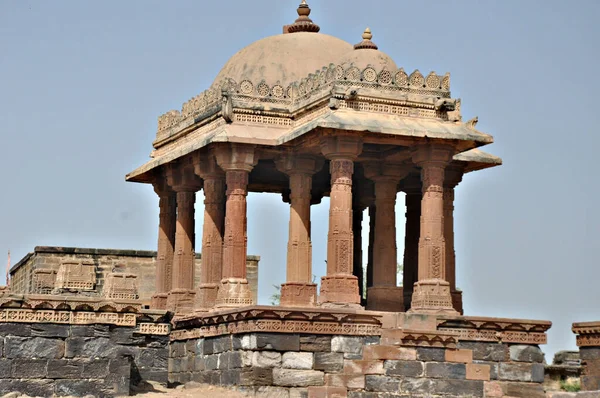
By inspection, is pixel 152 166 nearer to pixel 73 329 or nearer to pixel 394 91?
pixel 394 91

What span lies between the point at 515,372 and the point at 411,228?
6347 millimetres

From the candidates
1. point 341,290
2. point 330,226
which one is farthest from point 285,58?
point 341,290

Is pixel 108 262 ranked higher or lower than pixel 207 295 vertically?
higher

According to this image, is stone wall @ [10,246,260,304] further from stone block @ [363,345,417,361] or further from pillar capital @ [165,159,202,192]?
stone block @ [363,345,417,361]

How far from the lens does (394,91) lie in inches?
993

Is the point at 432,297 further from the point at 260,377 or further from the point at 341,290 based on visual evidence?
the point at 260,377

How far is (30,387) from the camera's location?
19.4m

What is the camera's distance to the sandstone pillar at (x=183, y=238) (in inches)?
1133

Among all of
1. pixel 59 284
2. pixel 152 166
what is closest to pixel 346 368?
pixel 152 166

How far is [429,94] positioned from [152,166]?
7.13 metres

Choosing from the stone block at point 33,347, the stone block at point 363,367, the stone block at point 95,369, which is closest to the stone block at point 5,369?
the stone block at point 33,347

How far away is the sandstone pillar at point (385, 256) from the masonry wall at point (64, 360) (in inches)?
309

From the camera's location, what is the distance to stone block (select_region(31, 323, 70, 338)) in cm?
1962

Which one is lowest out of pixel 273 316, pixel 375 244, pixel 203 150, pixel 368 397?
pixel 368 397
